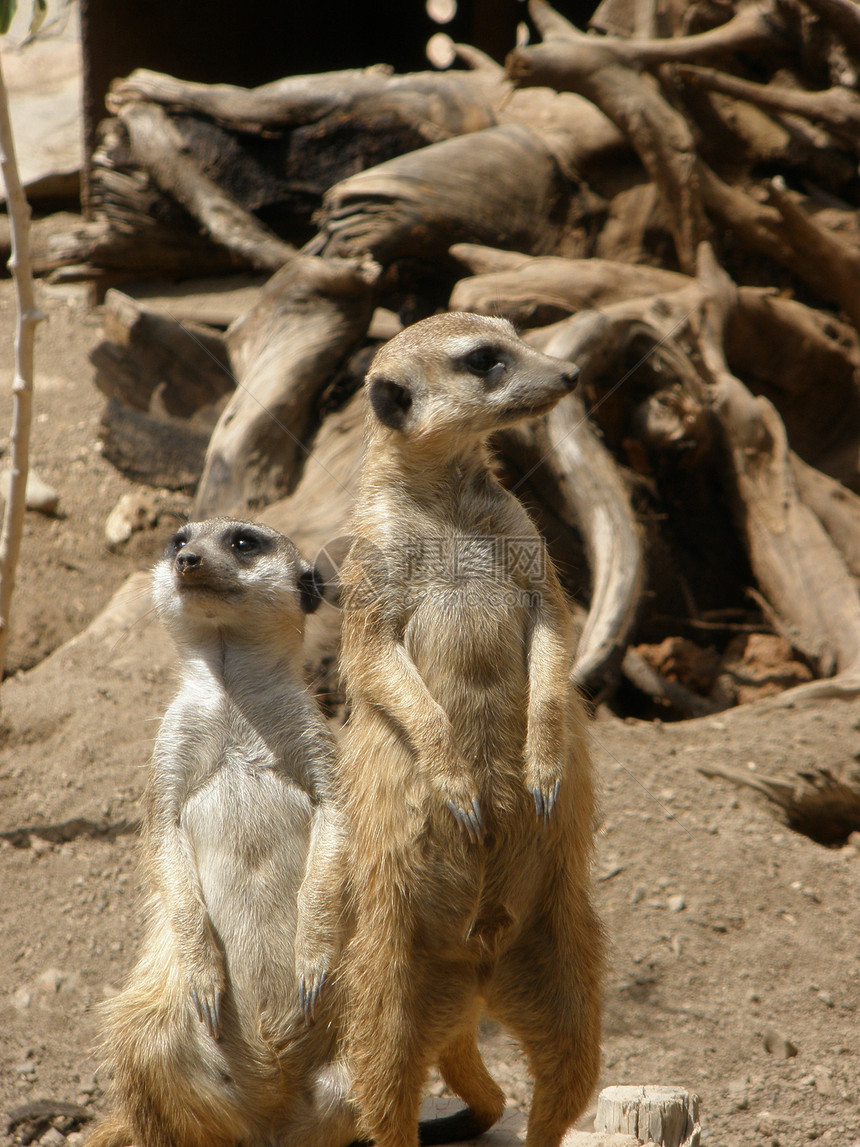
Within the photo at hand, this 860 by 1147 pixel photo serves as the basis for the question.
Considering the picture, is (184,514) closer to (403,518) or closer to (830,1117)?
(403,518)

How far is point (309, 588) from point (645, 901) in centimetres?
164

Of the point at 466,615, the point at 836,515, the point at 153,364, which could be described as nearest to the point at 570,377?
the point at 466,615

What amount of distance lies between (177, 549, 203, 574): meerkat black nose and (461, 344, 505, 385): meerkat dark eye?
67 centimetres

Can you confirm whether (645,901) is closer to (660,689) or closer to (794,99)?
(660,689)

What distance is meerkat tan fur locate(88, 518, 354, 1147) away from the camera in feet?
6.20

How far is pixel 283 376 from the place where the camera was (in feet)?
14.6

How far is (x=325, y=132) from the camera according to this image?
223 inches

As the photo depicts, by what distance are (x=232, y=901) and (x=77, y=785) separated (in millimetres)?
1700

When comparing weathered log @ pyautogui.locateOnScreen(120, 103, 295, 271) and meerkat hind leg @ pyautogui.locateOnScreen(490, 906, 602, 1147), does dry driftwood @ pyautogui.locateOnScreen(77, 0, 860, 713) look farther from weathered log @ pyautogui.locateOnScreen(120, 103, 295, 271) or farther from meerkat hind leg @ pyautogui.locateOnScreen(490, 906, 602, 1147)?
meerkat hind leg @ pyautogui.locateOnScreen(490, 906, 602, 1147)

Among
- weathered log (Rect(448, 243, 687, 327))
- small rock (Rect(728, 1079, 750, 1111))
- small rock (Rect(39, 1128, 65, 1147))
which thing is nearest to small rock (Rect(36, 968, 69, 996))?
small rock (Rect(39, 1128, 65, 1147))

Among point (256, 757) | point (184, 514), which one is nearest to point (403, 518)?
point (256, 757)

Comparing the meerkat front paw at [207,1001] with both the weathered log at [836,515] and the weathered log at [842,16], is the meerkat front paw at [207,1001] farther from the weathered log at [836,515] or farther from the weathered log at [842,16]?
the weathered log at [842,16]

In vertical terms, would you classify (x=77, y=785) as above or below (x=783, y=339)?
below

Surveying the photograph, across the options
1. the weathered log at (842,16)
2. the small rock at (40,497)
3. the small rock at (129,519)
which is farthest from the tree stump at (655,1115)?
Answer: the weathered log at (842,16)
